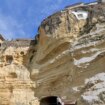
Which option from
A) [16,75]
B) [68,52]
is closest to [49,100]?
[16,75]

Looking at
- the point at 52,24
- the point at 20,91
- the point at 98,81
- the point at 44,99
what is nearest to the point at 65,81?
the point at 44,99

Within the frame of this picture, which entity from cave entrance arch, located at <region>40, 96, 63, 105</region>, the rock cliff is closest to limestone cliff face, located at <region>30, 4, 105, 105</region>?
the rock cliff

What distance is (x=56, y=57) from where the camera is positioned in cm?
2467

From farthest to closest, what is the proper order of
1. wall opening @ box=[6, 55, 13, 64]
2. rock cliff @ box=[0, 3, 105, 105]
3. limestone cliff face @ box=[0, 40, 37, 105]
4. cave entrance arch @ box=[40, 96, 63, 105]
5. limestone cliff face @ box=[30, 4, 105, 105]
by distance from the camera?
1. wall opening @ box=[6, 55, 13, 64]
2. limestone cliff face @ box=[0, 40, 37, 105]
3. cave entrance arch @ box=[40, 96, 63, 105]
4. rock cliff @ box=[0, 3, 105, 105]
5. limestone cliff face @ box=[30, 4, 105, 105]

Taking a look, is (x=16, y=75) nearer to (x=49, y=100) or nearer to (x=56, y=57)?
(x=49, y=100)

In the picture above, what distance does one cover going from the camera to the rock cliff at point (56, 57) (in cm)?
2197

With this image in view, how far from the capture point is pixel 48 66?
2492 cm

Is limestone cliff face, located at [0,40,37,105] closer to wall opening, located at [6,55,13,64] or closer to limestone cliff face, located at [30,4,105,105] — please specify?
wall opening, located at [6,55,13,64]

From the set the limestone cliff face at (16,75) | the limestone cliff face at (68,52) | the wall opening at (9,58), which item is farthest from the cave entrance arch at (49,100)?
the wall opening at (9,58)

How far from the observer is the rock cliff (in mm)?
21969

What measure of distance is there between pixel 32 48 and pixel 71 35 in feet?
13.4

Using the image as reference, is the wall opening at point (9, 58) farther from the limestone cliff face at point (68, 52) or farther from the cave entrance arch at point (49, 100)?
the cave entrance arch at point (49, 100)

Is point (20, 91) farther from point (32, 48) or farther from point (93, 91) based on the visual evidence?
point (93, 91)

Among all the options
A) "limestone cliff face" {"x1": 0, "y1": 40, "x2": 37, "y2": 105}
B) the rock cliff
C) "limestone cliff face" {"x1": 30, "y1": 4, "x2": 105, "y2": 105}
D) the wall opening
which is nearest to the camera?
"limestone cliff face" {"x1": 30, "y1": 4, "x2": 105, "y2": 105}
